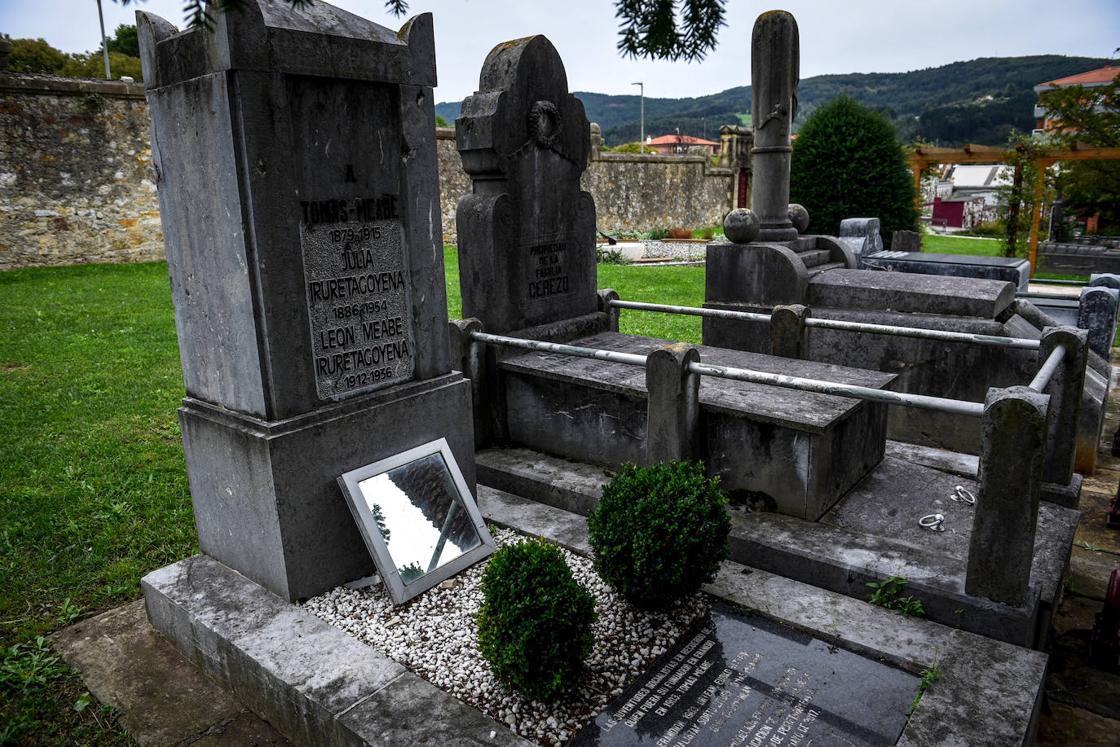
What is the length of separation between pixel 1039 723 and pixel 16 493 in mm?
6154

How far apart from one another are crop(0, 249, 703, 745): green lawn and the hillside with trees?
69911 mm

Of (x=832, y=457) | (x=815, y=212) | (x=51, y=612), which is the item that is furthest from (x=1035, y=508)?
(x=815, y=212)

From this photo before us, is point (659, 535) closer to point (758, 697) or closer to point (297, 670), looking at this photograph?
point (758, 697)

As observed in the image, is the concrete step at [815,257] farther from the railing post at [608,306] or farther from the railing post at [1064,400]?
the railing post at [1064,400]

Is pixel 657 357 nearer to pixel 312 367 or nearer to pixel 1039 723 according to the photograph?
pixel 312 367

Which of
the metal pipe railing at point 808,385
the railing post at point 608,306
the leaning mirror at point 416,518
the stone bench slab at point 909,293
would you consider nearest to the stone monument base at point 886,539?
the metal pipe railing at point 808,385

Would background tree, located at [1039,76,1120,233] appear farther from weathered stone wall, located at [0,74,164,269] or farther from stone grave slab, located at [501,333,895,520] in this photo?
weathered stone wall, located at [0,74,164,269]

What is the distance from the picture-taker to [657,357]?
3.96m

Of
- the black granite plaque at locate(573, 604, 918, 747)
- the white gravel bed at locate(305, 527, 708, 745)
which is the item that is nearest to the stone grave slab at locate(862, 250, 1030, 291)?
the black granite plaque at locate(573, 604, 918, 747)

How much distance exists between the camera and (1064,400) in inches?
168

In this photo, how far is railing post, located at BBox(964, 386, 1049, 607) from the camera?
9.68 ft

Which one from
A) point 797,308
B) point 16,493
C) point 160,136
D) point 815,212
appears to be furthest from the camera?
point 815,212

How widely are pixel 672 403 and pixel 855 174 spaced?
1110 centimetres

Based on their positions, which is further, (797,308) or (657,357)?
(797,308)
